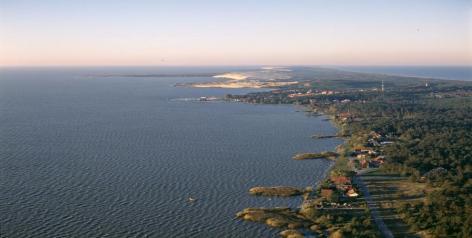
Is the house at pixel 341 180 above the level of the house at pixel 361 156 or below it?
above

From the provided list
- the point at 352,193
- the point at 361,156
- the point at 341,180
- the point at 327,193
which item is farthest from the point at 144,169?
the point at 361,156

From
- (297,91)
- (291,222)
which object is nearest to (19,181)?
(291,222)

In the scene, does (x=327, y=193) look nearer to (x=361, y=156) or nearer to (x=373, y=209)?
(x=373, y=209)

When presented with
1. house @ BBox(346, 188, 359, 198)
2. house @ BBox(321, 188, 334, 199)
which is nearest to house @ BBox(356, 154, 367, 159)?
house @ BBox(346, 188, 359, 198)

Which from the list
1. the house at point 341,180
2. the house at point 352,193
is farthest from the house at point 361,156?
the house at point 352,193

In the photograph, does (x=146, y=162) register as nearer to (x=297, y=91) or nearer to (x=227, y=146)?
(x=227, y=146)

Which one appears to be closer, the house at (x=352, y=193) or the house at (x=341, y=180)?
the house at (x=352, y=193)

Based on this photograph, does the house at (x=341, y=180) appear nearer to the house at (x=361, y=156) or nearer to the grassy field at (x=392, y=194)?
the grassy field at (x=392, y=194)
